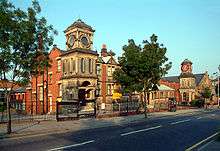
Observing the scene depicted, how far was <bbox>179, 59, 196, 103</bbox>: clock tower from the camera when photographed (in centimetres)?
9456

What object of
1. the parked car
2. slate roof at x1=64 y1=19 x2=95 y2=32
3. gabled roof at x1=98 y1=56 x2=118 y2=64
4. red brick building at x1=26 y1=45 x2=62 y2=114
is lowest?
the parked car

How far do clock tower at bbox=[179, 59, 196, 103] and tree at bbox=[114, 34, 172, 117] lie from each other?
5318 centimetres

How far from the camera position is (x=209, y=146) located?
13945mm

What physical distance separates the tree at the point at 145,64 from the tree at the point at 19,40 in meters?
19.8

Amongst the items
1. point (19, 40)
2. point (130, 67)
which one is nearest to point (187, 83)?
point (130, 67)

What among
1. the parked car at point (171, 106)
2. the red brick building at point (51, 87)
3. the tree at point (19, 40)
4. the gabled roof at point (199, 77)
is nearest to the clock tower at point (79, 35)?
the red brick building at point (51, 87)

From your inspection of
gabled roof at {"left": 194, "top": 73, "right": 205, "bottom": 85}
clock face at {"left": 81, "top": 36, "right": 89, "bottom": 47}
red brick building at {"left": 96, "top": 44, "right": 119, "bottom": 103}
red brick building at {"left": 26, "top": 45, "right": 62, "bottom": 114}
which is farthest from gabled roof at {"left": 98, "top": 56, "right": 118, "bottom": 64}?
gabled roof at {"left": 194, "top": 73, "right": 205, "bottom": 85}

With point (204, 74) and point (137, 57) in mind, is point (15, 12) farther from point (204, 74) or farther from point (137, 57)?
point (204, 74)

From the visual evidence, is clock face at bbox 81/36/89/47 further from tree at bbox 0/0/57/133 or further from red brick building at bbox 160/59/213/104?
red brick building at bbox 160/59/213/104

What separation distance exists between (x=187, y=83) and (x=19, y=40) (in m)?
79.6

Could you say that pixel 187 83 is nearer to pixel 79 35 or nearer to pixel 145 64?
pixel 79 35

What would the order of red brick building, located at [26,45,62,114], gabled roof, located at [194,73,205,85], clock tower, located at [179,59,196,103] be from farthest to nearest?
gabled roof, located at [194,73,205,85], clock tower, located at [179,59,196,103], red brick building, located at [26,45,62,114]

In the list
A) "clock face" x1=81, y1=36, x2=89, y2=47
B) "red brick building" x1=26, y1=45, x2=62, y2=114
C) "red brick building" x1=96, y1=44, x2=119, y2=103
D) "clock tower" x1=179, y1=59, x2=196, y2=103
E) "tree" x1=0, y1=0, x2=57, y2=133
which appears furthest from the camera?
"clock tower" x1=179, y1=59, x2=196, y2=103

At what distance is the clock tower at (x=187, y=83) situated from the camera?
94.6m
